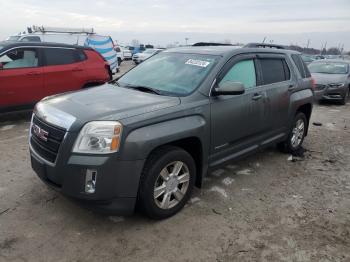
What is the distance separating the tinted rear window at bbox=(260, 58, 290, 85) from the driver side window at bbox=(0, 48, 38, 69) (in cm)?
499

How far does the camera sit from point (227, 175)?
196 inches

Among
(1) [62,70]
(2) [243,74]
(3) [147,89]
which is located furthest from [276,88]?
(1) [62,70]

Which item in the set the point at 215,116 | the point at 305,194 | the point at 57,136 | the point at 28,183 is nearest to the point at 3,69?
the point at 28,183

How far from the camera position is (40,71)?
7555 mm

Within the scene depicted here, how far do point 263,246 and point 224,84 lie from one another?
1755 millimetres

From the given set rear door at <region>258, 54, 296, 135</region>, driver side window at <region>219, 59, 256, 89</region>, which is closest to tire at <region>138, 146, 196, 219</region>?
driver side window at <region>219, 59, 256, 89</region>

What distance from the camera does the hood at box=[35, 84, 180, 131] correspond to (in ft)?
10.6

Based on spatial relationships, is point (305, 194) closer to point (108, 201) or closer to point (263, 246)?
point (263, 246)

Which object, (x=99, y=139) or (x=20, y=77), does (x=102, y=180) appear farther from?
(x=20, y=77)

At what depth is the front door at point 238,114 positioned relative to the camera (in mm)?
4043

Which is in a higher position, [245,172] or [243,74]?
[243,74]

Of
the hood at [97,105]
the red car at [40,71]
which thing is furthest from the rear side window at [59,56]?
the hood at [97,105]

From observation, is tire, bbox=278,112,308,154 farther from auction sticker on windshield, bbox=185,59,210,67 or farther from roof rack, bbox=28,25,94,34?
roof rack, bbox=28,25,94,34

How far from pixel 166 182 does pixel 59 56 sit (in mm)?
5477
